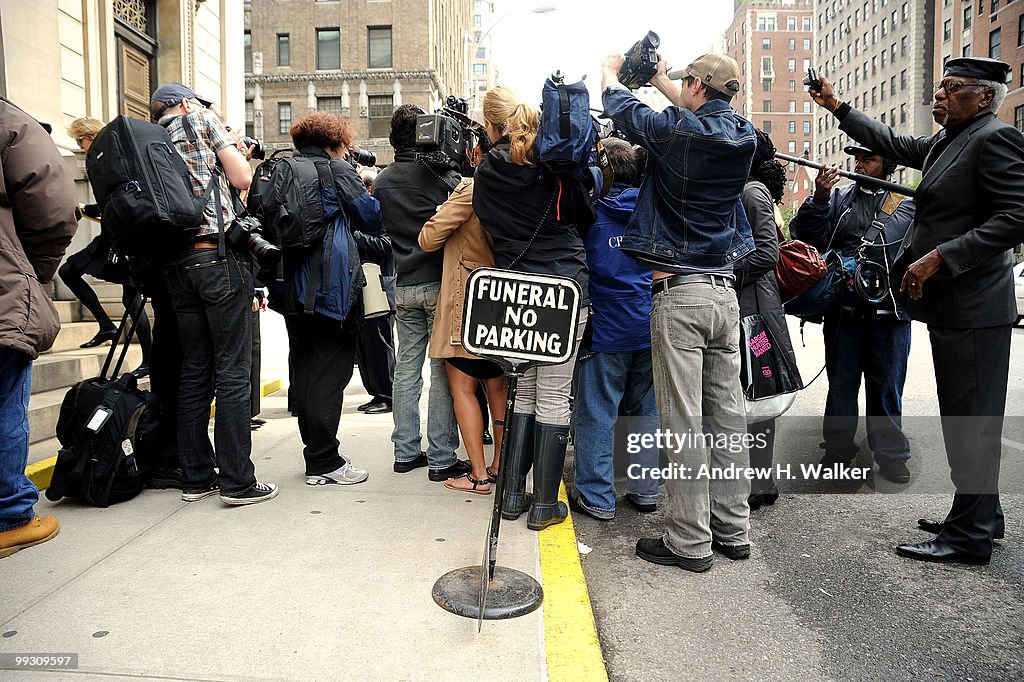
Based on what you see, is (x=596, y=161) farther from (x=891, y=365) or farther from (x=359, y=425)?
(x=359, y=425)

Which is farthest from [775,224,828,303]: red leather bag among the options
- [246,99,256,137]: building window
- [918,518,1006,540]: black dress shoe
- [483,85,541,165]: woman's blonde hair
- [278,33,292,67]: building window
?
[278,33,292,67]: building window

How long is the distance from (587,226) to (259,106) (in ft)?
142

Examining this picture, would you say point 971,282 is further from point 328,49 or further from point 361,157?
point 328,49

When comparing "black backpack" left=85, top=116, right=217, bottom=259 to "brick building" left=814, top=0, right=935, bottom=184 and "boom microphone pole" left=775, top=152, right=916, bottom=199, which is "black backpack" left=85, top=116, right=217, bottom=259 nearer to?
"boom microphone pole" left=775, top=152, right=916, bottom=199

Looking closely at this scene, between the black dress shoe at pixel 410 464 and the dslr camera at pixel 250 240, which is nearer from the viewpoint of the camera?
the dslr camera at pixel 250 240

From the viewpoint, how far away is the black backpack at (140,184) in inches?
137

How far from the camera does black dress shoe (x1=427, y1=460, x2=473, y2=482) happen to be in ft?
15.0

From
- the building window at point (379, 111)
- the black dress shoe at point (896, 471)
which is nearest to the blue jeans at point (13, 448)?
the black dress shoe at point (896, 471)

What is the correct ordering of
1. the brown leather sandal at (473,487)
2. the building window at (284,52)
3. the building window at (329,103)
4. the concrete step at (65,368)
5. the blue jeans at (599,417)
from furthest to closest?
the building window at (284,52), the building window at (329,103), the concrete step at (65,368), the brown leather sandal at (473,487), the blue jeans at (599,417)

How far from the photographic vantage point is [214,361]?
397 centimetres

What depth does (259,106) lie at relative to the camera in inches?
1663

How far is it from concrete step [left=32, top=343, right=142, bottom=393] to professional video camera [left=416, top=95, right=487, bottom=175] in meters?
3.48

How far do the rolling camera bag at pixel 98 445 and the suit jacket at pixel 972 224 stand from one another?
166 inches

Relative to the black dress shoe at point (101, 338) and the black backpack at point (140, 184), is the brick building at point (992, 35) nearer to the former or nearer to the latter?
the black dress shoe at point (101, 338)
